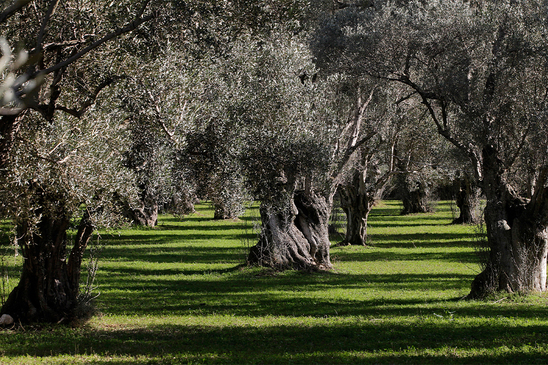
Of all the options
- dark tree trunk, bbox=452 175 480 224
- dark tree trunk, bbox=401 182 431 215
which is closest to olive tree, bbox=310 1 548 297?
dark tree trunk, bbox=452 175 480 224

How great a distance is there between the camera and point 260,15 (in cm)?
1100

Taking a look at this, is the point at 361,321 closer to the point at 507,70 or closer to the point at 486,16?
the point at 507,70

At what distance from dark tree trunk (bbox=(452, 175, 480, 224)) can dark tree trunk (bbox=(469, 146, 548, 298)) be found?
2632 cm

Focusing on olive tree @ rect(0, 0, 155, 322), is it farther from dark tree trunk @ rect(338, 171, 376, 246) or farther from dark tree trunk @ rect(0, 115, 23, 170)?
dark tree trunk @ rect(338, 171, 376, 246)

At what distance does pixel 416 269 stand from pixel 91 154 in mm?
16513

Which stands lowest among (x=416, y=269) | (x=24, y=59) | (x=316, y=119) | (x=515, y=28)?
(x=416, y=269)

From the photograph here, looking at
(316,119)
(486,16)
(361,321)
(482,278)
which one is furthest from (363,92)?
(361,321)

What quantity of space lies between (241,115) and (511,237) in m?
7.63

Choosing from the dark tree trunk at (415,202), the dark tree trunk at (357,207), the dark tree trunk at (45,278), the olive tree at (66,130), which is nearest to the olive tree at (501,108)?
the olive tree at (66,130)

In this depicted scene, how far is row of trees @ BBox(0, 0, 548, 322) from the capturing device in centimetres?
1020

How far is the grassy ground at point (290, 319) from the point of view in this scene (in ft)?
34.9

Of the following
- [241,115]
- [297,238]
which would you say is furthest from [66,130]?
[297,238]

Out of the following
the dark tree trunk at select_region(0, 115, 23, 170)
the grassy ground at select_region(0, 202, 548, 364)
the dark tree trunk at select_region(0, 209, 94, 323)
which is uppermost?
the dark tree trunk at select_region(0, 115, 23, 170)

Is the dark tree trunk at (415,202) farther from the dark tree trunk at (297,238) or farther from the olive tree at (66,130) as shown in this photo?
the olive tree at (66,130)
